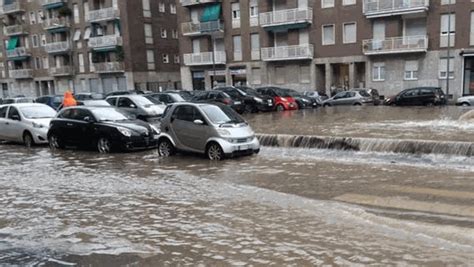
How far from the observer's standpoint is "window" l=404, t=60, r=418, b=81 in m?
37.8

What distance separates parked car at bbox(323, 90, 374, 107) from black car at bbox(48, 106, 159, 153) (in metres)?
19.4

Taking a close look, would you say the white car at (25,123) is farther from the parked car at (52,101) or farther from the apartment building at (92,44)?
the apartment building at (92,44)

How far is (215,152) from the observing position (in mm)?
Result: 13414

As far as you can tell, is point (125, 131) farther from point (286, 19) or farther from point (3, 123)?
point (286, 19)

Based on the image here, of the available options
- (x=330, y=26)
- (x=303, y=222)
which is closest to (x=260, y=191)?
(x=303, y=222)

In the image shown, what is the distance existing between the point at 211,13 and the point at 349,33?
15364mm

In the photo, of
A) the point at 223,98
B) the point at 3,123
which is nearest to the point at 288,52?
the point at 223,98

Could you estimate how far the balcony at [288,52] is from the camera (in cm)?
4236

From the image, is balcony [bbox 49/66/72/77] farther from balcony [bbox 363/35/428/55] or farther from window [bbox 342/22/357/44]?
balcony [bbox 363/35/428/55]

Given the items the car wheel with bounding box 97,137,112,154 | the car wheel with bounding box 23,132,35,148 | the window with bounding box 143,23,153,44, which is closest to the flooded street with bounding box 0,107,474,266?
the car wheel with bounding box 97,137,112,154

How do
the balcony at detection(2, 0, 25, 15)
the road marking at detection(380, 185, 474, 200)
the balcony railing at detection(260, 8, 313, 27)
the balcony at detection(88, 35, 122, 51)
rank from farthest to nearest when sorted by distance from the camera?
the balcony at detection(2, 0, 25, 15) < the balcony at detection(88, 35, 122, 51) < the balcony railing at detection(260, 8, 313, 27) < the road marking at detection(380, 185, 474, 200)

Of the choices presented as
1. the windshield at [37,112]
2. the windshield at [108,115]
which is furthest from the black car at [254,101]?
the windshield at [108,115]

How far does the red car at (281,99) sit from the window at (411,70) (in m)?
13.4

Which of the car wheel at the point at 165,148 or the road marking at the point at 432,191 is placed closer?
the road marking at the point at 432,191
